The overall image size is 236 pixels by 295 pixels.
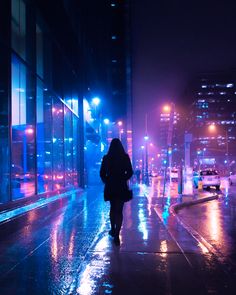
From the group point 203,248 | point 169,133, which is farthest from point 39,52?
point 203,248

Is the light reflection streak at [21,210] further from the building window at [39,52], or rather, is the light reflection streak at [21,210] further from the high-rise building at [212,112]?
the high-rise building at [212,112]

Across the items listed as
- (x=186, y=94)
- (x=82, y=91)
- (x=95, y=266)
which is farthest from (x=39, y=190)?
(x=186, y=94)

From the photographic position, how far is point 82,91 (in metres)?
27.3

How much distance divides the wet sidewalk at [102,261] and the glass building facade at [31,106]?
2623 millimetres

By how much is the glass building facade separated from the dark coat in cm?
434

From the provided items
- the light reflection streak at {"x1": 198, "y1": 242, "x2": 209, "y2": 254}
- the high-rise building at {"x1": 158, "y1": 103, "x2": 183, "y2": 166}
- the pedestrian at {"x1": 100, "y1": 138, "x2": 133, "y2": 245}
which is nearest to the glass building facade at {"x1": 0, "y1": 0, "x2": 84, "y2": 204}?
the pedestrian at {"x1": 100, "y1": 138, "x2": 133, "y2": 245}

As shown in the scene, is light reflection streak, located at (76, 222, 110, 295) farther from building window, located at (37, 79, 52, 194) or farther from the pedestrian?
building window, located at (37, 79, 52, 194)

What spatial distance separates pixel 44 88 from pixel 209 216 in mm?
8555

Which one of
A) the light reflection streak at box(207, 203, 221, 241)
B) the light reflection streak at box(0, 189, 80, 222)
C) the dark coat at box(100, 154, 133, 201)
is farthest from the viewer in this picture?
the light reflection streak at box(0, 189, 80, 222)

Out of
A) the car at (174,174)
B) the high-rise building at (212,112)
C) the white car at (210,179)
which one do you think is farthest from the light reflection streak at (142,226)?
the high-rise building at (212,112)

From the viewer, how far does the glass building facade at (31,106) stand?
37.0 ft

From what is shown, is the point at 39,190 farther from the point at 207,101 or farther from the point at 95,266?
the point at 207,101

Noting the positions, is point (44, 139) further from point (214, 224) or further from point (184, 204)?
point (214, 224)

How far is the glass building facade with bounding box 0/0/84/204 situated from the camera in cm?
1127
